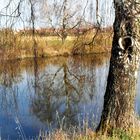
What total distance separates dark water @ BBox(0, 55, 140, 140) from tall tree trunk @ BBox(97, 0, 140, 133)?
1.02 m

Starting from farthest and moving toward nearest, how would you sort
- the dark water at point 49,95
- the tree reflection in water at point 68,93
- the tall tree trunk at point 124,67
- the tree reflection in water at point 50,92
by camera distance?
1. the tree reflection in water at point 68,93
2. the tree reflection in water at point 50,92
3. the dark water at point 49,95
4. the tall tree trunk at point 124,67

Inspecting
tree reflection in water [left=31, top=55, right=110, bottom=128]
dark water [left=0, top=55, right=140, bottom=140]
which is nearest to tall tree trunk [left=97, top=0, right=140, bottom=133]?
dark water [left=0, top=55, right=140, bottom=140]

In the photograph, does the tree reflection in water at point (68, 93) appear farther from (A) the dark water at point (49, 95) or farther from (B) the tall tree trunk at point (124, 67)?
(B) the tall tree trunk at point (124, 67)

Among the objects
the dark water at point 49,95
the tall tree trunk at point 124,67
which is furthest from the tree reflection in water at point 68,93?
the tall tree trunk at point 124,67

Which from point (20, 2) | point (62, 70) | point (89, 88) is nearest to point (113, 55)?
point (20, 2)

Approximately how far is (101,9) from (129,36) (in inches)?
57.5

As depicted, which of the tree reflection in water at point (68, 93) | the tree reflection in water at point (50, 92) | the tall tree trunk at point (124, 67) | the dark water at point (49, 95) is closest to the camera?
the tall tree trunk at point (124, 67)

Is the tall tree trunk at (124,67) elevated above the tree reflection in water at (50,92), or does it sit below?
above

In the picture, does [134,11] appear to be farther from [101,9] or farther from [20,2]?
[20,2]

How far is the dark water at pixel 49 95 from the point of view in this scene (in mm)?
9602

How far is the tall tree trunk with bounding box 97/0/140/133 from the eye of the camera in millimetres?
5000

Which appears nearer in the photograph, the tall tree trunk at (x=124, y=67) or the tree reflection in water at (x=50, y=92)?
the tall tree trunk at (x=124, y=67)

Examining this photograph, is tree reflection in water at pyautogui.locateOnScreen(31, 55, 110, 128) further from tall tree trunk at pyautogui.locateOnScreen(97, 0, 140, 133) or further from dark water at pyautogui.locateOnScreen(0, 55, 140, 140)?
tall tree trunk at pyautogui.locateOnScreen(97, 0, 140, 133)

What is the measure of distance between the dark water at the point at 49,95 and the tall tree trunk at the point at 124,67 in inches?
40.1
